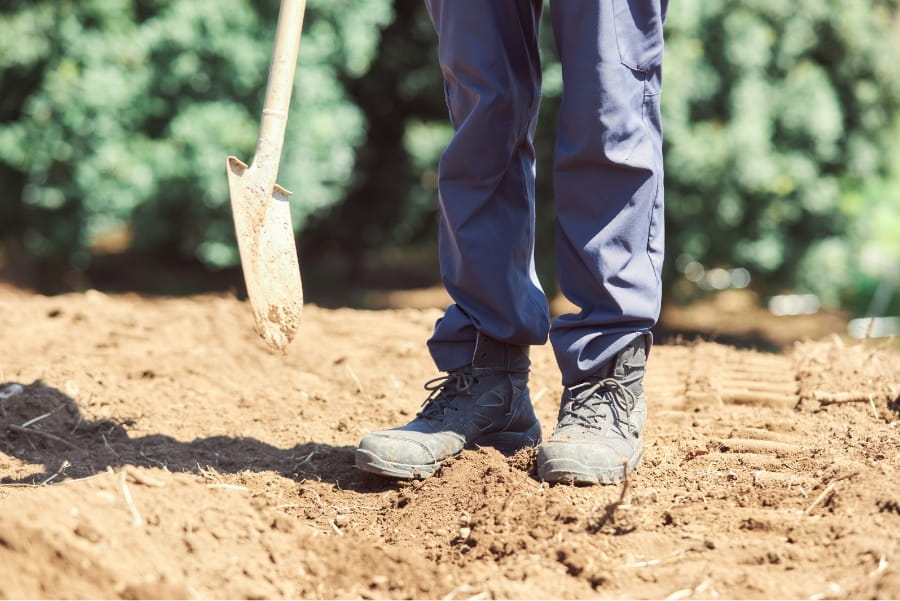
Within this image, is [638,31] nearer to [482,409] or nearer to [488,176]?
[488,176]

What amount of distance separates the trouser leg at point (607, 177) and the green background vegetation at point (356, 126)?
142 inches

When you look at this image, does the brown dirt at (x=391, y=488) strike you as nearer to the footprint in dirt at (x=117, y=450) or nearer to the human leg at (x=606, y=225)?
the footprint in dirt at (x=117, y=450)

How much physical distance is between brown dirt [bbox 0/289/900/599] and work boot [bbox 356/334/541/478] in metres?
0.11

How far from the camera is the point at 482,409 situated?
2.38 m

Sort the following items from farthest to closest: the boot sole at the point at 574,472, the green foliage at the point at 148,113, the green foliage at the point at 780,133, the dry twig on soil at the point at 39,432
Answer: the green foliage at the point at 780,133, the green foliage at the point at 148,113, the dry twig on soil at the point at 39,432, the boot sole at the point at 574,472

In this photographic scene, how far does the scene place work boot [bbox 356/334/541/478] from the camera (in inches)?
90.9

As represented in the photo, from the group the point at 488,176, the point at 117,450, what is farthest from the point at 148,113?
the point at 488,176

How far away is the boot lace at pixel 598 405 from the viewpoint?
2.21 meters

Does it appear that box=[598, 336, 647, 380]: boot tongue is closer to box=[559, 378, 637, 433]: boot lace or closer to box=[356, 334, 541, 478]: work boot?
box=[559, 378, 637, 433]: boot lace

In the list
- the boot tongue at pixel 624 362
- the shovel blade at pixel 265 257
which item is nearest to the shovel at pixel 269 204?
the shovel blade at pixel 265 257

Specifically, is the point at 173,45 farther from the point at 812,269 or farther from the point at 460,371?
the point at 812,269

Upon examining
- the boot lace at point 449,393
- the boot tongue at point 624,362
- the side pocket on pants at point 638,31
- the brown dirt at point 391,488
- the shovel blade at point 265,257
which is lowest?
the brown dirt at point 391,488

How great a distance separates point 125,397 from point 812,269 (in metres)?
4.92

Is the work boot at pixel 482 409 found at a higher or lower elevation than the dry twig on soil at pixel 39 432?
higher
